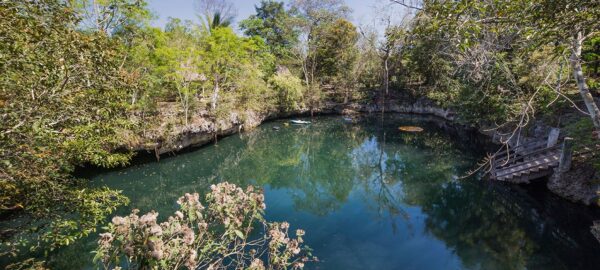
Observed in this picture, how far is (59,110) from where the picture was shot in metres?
4.71

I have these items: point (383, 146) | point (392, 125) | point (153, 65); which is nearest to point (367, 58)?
point (392, 125)

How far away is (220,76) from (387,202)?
1553 cm

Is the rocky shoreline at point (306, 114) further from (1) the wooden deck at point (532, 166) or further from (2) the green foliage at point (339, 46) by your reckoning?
(2) the green foliage at point (339, 46)

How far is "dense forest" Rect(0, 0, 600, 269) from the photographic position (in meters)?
4.24

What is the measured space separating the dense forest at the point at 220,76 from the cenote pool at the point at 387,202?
2.17 m

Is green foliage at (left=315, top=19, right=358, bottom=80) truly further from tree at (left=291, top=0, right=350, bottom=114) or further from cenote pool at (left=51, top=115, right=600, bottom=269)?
cenote pool at (left=51, top=115, right=600, bottom=269)

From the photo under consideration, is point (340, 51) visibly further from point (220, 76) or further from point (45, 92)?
point (45, 92)

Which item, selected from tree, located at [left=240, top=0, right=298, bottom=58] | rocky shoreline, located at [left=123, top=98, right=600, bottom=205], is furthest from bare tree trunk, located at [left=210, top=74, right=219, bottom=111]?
tree, located at [left=240, top=0, right=298, bottom=58]

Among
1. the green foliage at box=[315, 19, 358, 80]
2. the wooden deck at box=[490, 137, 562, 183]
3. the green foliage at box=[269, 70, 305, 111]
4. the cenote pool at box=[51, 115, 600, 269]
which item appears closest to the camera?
the cenote pool at box=[51, 115, 600, 269]

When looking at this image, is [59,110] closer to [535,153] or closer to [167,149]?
[167,149]

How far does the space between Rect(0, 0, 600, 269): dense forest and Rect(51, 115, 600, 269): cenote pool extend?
2.17 meters

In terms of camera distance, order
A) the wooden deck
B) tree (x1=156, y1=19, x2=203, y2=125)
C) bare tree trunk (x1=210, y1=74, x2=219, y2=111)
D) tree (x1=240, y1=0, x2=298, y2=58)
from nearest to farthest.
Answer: the wooden deck, tree (x1=156, y1=19, x2=203, y2=125), bare tree trunk (x1=210, y1=74, x2=219, y2=111), tree (x1=240, y1=0, x2=298, y2=58)

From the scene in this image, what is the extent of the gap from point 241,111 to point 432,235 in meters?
18.8

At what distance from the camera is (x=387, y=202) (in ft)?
42.0
